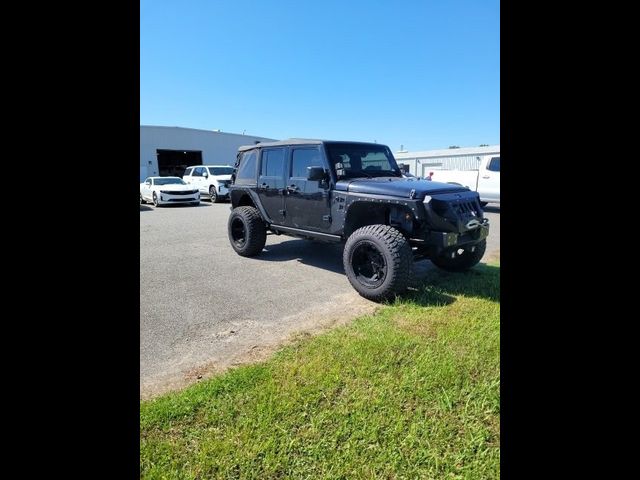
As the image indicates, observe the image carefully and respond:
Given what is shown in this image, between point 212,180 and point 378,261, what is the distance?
15.0 m

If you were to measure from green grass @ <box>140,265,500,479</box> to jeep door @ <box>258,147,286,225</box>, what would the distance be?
3.07 metres

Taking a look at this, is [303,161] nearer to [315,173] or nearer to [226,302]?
[315,173]

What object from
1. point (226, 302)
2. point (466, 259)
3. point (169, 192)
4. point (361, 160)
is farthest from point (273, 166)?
point (169, 192)

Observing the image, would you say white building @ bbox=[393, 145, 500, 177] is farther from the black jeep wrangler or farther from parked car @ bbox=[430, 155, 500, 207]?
the black jeep wrangler

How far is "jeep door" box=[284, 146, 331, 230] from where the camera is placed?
17.2 ft

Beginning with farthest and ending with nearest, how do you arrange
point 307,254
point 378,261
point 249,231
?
point 307,254 → point 249,231 → point 378,261

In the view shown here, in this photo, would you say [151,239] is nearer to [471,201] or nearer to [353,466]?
[471,201]

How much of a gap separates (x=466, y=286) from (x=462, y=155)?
26.0m

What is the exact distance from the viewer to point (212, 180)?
58.6ft

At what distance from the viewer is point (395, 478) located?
181cm

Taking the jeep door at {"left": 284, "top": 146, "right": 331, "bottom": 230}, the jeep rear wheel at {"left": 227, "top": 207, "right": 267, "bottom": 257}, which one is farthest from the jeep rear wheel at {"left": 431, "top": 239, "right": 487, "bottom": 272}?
the jeep rear wheel at {"left": 227, "top": 207, "right": 267, "bottom": 257}

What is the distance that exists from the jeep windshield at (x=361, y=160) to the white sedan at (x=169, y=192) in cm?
1225

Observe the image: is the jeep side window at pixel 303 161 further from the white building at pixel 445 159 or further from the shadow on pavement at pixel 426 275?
the white building at pixel 445 159
